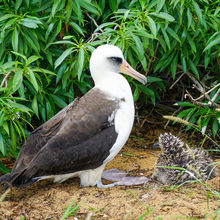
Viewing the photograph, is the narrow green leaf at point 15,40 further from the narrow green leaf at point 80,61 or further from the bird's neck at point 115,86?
the bird's neck at point 115,86

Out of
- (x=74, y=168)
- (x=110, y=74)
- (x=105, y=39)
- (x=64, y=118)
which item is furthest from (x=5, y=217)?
(x=105, y=39)

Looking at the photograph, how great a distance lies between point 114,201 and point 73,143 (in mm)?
766

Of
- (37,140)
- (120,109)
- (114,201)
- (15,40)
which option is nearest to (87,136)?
(120,109)

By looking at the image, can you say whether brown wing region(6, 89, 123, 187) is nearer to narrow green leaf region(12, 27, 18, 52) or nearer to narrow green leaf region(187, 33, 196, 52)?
narrow green leaf region(12, 27, 18, 52)

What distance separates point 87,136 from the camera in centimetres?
484

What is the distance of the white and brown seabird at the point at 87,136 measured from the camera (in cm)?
476

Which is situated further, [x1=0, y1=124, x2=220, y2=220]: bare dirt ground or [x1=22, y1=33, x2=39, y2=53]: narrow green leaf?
[x1=22, y1=33, x2=39, y2=53]: narrow green leaf

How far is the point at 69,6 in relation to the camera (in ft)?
17.3

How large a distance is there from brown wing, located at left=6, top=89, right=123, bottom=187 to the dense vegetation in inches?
12.4

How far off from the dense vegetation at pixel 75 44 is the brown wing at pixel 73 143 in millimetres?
315

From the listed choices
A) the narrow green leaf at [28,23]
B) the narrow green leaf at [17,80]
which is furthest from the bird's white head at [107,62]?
the narrow green leaf at [17,80]

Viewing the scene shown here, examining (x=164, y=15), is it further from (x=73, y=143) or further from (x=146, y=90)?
(x=73, y=143)

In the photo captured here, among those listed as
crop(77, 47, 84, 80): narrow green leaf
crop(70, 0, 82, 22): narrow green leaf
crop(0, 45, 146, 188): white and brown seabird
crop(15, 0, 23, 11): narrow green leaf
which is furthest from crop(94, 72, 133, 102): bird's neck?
crop(15, 0, 23, 11): narrow green leaf

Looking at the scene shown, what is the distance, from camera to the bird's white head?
509cm
